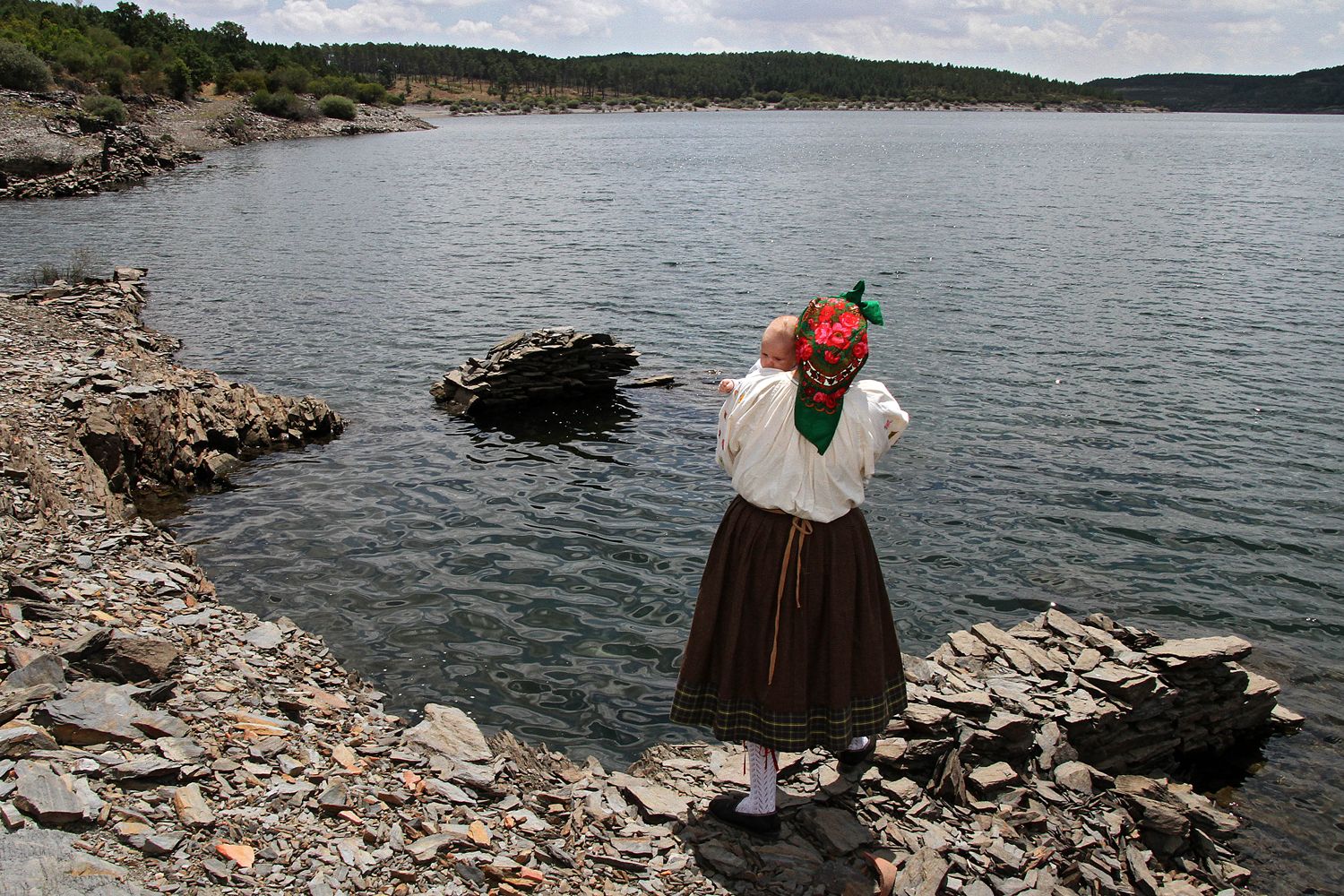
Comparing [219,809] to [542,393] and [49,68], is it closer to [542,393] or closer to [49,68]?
[542,393]

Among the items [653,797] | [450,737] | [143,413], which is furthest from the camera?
→ [143,413]

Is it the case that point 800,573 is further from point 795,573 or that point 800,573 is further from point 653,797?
point 653,797

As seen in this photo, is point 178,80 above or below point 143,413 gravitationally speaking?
above

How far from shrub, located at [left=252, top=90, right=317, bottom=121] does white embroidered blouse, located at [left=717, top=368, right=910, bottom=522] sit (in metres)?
123

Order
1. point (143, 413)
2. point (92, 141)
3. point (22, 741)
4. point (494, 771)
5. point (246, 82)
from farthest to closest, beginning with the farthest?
point (246, 82)
point (92, 141)
point (143, 413)
point (494, 771)
point (22, 741)

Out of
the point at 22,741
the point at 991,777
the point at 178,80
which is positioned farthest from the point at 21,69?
the point at 991,777

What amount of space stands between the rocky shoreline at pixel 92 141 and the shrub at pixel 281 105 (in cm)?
982

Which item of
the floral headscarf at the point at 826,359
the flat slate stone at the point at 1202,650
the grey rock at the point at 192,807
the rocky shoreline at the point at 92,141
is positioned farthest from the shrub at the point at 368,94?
the floral headscarf at the point at 826,359

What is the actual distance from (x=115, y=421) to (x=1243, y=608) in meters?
15.7

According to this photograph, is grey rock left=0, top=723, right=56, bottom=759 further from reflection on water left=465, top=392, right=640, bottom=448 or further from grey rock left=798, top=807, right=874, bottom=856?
reflection on water left=465, top=392, right=640, bottom=448

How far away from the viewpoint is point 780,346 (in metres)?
5.76

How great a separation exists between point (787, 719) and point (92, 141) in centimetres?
7057

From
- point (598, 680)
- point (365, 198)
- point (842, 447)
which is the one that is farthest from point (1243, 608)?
point (365, 198)

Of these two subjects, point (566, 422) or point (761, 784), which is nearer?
point (761, 784)
